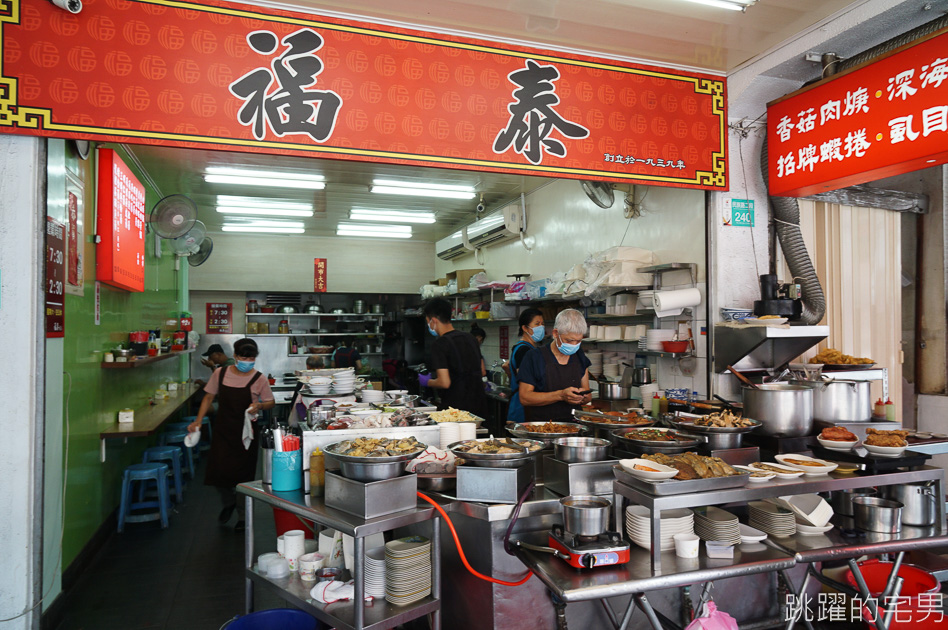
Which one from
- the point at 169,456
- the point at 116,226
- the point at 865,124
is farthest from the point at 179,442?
the point at 865,124

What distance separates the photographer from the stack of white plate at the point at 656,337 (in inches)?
202

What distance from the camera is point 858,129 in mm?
3645

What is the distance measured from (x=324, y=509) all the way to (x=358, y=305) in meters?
10.1

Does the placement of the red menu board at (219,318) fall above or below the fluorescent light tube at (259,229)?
below

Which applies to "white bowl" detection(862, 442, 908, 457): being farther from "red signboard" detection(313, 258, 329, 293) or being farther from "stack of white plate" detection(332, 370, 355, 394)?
"red signboard" detection(313, 258, 329, 293)

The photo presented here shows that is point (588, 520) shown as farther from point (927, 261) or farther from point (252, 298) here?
point (252, 298)

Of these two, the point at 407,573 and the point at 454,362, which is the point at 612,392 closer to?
the point at 454,362

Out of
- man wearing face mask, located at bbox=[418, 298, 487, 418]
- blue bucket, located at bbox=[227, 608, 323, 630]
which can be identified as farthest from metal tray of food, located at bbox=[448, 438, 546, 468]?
man wearing face mask, located at bbox=[418, 298, 487, 418]

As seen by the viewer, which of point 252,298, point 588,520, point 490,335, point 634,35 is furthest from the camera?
point 252,298

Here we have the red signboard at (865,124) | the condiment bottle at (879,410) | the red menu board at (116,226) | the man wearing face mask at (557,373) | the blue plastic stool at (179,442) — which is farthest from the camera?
the blue plastic stool at (179,442)

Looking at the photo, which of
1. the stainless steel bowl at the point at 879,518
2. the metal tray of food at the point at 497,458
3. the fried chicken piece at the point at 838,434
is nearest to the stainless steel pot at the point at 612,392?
the fried chicken piece at the point at 838,434

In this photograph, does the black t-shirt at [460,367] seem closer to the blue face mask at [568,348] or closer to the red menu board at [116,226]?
the blue face mask at [568,348]

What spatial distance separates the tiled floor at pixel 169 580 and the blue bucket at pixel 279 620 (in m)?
1.17

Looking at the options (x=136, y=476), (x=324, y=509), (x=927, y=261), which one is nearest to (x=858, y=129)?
(x=927, y=261)
